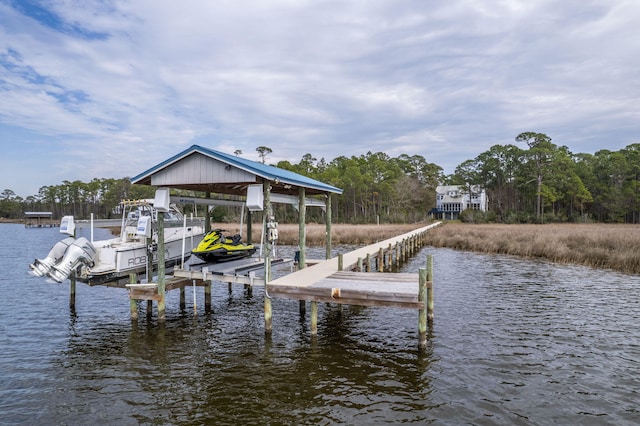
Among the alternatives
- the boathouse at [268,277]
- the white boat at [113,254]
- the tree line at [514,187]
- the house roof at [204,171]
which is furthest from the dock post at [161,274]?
the tree line at [514,187]

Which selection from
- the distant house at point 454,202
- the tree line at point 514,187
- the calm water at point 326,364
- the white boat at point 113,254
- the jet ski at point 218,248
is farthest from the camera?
the distant house at point 454,202

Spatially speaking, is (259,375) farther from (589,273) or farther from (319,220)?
(319,220)

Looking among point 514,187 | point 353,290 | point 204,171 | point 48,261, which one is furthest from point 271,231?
point 514,187

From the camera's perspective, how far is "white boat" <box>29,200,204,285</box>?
1186 centimetres

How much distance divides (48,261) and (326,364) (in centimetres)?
878

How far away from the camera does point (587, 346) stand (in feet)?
34.4

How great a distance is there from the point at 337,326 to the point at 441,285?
7843 mm

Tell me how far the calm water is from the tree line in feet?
143

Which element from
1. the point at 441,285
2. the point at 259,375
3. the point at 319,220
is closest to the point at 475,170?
the point at 319,220

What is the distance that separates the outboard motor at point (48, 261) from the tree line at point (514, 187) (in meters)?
42.9

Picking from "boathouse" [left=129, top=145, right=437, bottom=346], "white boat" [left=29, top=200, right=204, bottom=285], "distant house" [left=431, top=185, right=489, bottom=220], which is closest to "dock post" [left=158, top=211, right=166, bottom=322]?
"boathouse" [left=129, top=145, right=437, bottom=346]

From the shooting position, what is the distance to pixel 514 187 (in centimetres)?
6938

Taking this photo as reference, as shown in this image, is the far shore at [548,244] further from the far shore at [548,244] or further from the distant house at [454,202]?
the distant house at [454,202]

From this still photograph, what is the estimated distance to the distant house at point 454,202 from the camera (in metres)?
80.4
